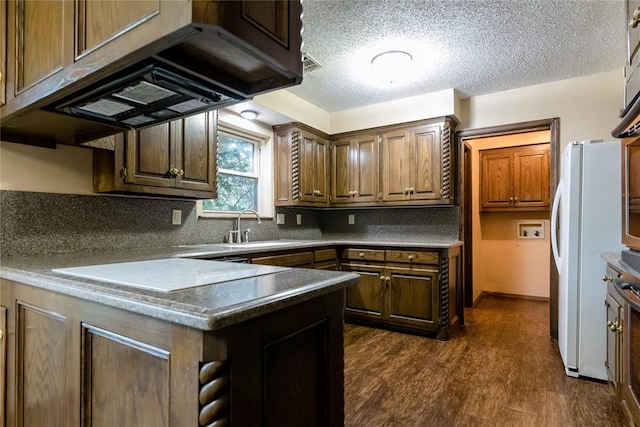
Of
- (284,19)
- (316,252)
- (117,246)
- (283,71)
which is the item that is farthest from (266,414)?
(316,252)

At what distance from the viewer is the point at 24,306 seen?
1.20 metres

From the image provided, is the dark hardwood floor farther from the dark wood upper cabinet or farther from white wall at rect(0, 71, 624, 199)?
white wall at rect(0, 71, 624, 199)

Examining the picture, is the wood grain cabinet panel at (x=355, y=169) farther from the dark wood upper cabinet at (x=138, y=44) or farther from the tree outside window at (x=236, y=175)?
the dark wood upper cabinet at (x=138, y=44)

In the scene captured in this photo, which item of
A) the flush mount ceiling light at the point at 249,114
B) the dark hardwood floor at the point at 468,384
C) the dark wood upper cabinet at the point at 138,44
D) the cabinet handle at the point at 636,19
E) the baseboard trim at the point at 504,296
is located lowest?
the baseboard trim at the point at 504,296

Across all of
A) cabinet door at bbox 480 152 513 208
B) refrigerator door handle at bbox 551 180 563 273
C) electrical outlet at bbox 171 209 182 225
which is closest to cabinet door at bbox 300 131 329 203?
electrical outlet at bbox 171 209 182 225

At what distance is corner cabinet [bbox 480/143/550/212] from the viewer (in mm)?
4398

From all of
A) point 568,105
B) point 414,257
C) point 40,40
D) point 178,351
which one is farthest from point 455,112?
point 178,351

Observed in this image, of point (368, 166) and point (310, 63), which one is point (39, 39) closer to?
point (310, 63)

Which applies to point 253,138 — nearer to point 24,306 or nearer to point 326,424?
point 24,306

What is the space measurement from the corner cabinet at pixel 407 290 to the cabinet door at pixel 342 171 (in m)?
0.75

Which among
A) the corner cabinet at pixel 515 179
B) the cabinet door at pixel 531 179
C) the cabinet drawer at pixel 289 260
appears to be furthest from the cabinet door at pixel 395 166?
the cabinet door at pixel 531 179

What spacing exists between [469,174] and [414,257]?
1.63 m

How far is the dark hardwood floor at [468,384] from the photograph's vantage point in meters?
1.82

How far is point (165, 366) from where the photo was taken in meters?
0.76
